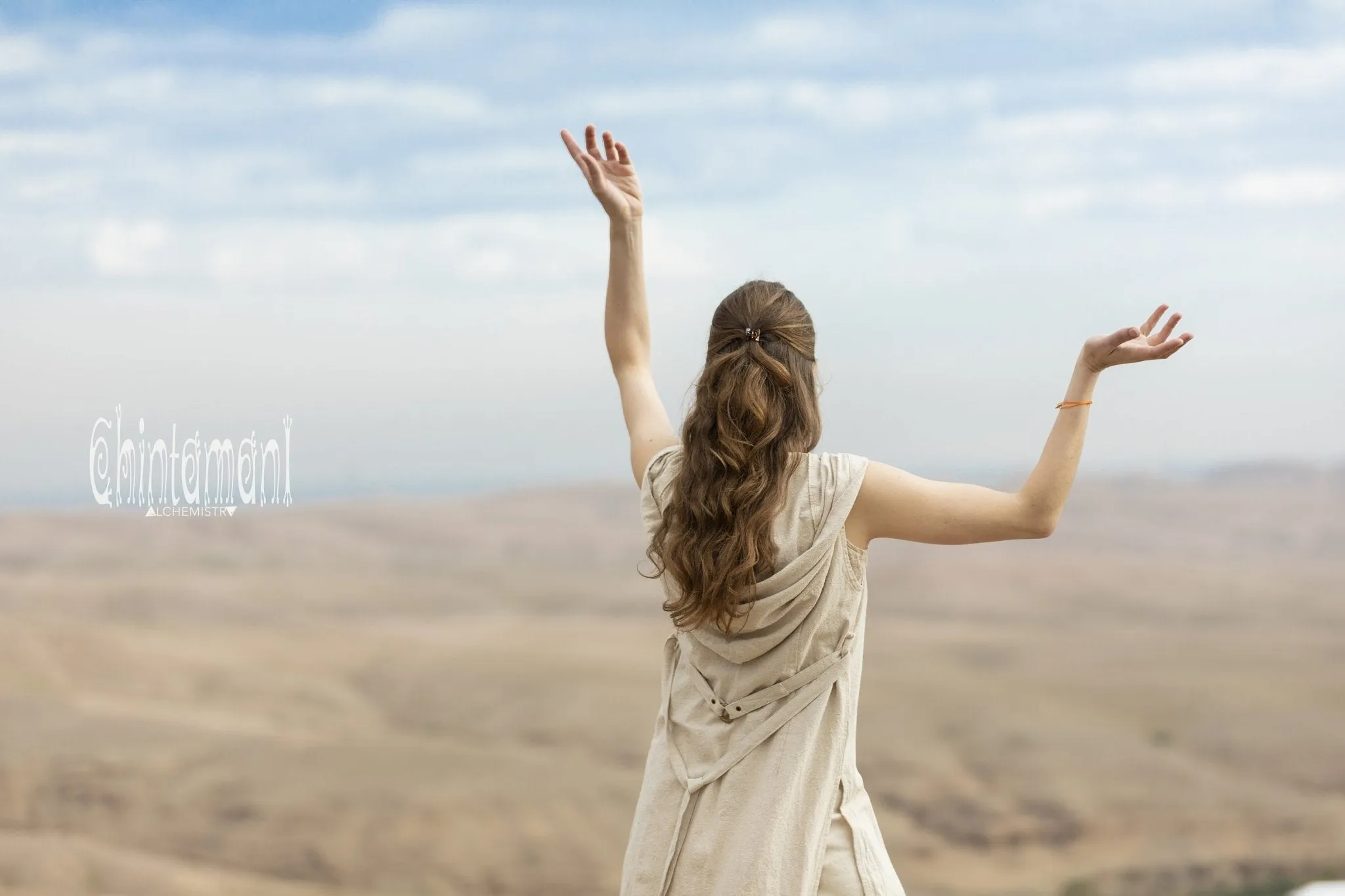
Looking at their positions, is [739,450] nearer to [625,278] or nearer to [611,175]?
[625,278]

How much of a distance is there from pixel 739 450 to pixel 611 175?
Result: 0.63 meters

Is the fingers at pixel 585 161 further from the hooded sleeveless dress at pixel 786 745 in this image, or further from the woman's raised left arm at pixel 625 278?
the hooded sleeveless dress at pixel 786 745

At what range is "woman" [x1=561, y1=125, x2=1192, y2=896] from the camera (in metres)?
1.32

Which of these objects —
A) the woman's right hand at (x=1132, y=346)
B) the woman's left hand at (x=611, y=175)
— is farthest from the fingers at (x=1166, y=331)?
the woman's left hand at (x=611, y=175)

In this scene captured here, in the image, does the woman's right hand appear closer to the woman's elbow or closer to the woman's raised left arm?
the woman's elbow

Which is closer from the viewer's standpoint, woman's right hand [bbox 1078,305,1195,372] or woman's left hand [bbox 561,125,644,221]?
woman's right hand [bbox 1078,305,1195,372]

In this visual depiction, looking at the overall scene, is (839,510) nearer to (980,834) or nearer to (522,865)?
(522,865)

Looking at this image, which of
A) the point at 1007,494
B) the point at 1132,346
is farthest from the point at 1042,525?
the point at 1132,346

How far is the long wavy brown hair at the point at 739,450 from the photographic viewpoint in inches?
51.8

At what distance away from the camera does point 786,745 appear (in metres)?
1.35

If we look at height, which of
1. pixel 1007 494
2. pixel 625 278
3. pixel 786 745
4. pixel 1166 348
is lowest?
pixel 786 745

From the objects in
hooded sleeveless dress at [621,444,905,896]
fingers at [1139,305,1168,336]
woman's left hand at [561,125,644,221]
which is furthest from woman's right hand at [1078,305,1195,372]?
woman's left hand at [561,125,644,221]

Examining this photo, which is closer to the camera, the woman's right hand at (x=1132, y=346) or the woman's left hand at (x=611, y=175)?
the woman's right hand at (x=1132, y=346)

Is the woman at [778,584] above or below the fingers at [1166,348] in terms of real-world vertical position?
below
